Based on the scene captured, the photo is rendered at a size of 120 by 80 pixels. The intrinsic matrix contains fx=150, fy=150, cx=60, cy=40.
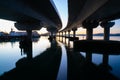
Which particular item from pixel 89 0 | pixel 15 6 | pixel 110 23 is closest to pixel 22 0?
pixel 15 6

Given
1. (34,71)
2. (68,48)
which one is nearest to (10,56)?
(34,71)

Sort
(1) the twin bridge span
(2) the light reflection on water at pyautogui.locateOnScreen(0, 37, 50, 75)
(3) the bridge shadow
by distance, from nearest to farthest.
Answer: (3) the bridge shadow, (1) the twin bridge span, (2) the light reflection on water at pyautogui.locateOnScreen(0, 37, 50, 75)

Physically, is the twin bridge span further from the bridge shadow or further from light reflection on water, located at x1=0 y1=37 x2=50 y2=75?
light reflection on water, located at x1=0 y1=37 x2=50 y2=75

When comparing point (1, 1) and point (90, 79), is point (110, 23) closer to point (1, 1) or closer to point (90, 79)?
point (1, 1)

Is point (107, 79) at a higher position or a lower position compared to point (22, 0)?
lower

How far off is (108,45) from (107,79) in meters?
19.3

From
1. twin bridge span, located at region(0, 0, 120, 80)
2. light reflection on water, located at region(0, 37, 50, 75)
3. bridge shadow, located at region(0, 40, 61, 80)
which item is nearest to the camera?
bridge shadow, located at region(0, 40, 61, 80)

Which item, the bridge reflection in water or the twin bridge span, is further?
the twin bridge span

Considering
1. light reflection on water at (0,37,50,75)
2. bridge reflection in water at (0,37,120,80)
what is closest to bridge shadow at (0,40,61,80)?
bridge reflection in water at (0,37,120,80)

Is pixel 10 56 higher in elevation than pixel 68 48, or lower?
lower

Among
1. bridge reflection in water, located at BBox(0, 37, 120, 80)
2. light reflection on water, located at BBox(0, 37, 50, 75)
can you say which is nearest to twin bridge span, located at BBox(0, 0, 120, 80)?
bridge reflection in water, located at BBox(0, 37, 120, 80)

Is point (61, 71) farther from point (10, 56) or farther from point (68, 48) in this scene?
point (68, 48)

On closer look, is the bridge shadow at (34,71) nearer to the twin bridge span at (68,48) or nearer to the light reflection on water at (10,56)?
the twin bridge span at (68,48)

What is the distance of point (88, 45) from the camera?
30203 mm
